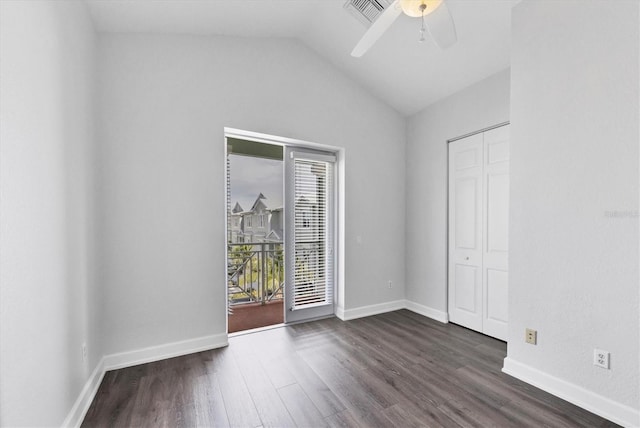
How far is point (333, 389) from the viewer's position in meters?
2.13

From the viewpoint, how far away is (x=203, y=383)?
221 centimetres

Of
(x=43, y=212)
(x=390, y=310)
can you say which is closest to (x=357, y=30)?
(x=43, y=212)

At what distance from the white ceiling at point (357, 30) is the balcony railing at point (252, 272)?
9.33 feet

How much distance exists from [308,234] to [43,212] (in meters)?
2.52

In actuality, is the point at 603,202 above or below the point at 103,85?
below

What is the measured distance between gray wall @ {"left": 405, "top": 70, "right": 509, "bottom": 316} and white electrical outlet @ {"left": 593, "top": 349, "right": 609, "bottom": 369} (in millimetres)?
1706

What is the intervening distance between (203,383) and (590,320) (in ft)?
9.23

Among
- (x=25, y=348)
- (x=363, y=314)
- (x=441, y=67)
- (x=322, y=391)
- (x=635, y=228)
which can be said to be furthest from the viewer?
(x=363, y=314)

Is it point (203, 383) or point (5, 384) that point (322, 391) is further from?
point (5, 384)

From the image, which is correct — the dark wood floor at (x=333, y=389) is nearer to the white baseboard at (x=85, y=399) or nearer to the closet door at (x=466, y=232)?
the white baseboard at (x=85, y=399)

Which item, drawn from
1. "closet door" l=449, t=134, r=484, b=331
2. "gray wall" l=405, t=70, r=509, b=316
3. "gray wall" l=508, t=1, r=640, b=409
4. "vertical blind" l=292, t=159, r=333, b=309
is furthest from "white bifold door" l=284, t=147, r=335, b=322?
"gray wall" l=508, t=1, r=640, b=409

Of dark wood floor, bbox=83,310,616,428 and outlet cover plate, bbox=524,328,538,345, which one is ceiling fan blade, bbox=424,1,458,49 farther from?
dark wood floor, bbox=83,310,616,428

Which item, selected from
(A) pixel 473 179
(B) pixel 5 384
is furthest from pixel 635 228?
(B) pixel 5 384

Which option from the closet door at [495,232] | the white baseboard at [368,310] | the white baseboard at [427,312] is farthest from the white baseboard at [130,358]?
the closet door at [495,232]
